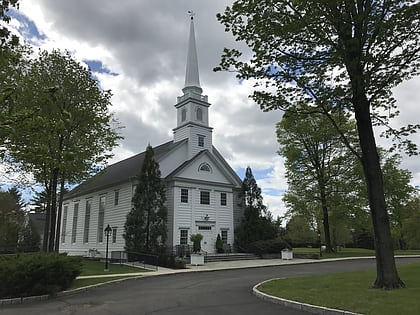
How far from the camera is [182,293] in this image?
11797 mm

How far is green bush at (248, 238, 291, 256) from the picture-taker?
29.7m

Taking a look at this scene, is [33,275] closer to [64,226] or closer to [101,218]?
[101,218]

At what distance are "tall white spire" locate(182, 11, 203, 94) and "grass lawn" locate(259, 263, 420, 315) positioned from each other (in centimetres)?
2370

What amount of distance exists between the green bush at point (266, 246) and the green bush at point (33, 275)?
19.4 metres

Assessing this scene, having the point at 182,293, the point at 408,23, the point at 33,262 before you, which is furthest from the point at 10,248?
the point at 408,23

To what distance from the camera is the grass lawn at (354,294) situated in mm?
7910

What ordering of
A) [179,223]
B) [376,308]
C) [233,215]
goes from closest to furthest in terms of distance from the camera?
[376,308]
[179,223]
[233,215]

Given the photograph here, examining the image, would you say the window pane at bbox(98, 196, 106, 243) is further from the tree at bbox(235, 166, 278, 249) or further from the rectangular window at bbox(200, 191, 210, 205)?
the tree at bbox(235, 166, 278, 249)

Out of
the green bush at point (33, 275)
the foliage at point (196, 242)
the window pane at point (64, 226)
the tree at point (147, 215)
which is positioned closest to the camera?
the green bush at point (33, 275)

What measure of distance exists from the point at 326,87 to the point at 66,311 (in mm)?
10311

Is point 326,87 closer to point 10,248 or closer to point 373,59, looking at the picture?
point 373,59

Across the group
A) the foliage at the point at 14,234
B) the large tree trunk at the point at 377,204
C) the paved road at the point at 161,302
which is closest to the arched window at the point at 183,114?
the foliage at the point at 14,234

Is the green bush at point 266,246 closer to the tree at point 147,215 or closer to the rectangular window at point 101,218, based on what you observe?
the tree at point 147,215

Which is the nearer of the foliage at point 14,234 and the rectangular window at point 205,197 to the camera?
the rectangular window at point 205,197
